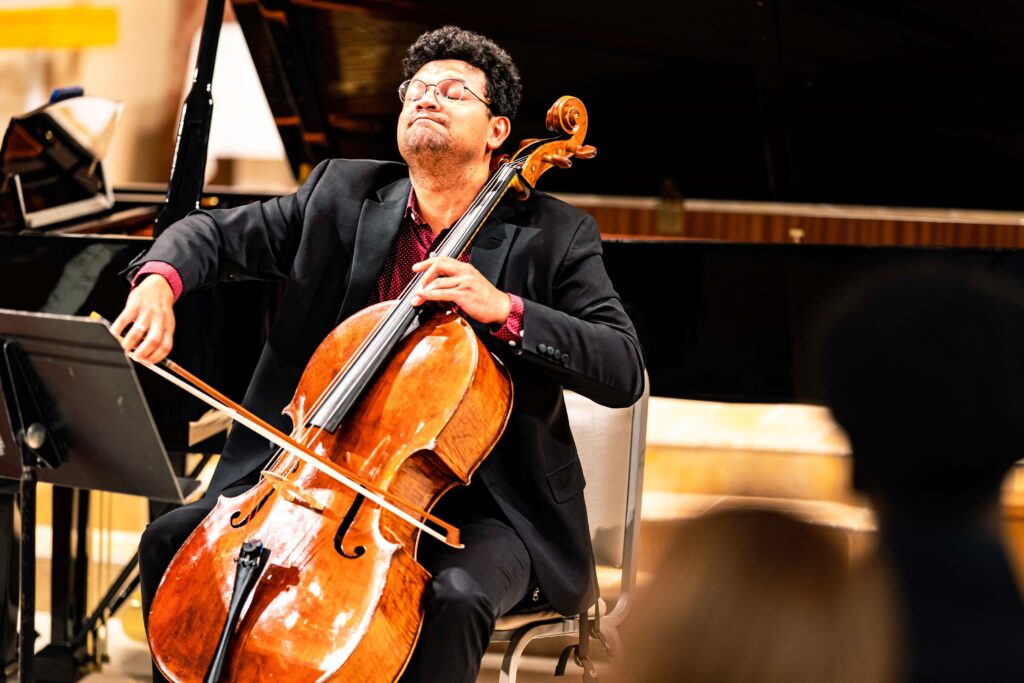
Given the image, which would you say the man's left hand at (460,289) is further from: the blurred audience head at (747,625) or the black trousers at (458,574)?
the blurred audience head at (747,625)

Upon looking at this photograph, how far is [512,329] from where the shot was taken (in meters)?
1.73

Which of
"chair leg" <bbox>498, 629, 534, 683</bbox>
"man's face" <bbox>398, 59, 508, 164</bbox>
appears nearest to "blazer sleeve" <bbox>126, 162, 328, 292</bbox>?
"man's face" <bbox>398, 59, 508, 164</bbox>

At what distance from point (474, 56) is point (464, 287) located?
0.48 metres

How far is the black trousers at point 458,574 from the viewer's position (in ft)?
5.26

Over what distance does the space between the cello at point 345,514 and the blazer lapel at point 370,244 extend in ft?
0.51

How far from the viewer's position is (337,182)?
6.60 ft

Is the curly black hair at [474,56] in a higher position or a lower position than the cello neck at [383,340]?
higher

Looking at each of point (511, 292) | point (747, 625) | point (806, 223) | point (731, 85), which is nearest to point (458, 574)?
point (511, 292)

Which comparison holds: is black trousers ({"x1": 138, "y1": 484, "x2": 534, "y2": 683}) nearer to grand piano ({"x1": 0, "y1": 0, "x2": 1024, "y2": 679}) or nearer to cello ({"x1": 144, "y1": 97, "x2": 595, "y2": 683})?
cello ({"x1": 144, "y1": 97, "x2": 595, "y2": 683})

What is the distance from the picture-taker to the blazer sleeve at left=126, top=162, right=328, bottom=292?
1.84 meters

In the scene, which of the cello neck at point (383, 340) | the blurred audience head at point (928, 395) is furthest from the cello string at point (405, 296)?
the blurred audience head at point (928, 395)

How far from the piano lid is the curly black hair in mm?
1513

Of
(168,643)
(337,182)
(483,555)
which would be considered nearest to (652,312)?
(337,182)

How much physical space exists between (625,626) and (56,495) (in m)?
1.34
